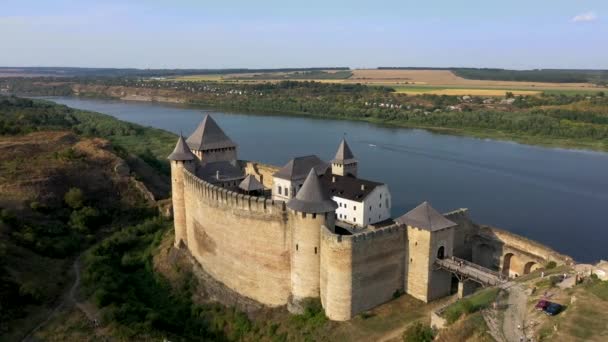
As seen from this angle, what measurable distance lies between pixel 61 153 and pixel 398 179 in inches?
836

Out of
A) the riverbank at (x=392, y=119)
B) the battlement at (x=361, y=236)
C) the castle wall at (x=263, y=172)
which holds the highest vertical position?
the battlement at (x=361, y=236)

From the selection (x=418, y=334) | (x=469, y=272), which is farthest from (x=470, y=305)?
(x=469, y=272)

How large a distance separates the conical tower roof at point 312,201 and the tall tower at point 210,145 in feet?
27.5

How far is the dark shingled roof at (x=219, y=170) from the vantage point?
821 inches

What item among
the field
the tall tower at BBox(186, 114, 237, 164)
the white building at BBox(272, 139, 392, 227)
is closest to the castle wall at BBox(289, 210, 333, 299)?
the white building at BBox(272, 139, 392, 227)

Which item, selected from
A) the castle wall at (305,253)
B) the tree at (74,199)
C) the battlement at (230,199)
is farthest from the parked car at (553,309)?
the tree at (74,199)

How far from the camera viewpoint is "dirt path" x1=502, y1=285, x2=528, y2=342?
1114 cm

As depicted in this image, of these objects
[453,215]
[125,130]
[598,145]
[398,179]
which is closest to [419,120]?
[598,145]

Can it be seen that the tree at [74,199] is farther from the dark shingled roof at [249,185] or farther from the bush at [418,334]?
the bush at [418,334]

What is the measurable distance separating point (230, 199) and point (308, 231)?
3.34 metres

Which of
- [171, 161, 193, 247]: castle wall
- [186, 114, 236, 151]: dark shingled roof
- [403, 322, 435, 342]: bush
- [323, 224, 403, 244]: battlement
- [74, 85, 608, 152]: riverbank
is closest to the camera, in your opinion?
[403, 322, 435, 342]: bush

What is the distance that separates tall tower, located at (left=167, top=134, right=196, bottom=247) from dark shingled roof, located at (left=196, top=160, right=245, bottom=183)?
0.89 meters

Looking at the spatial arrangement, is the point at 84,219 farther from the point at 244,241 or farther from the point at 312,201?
the point at 312,201

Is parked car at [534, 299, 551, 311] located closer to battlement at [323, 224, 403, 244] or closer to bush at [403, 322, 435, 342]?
bush at [403, 322, 435, 342]
